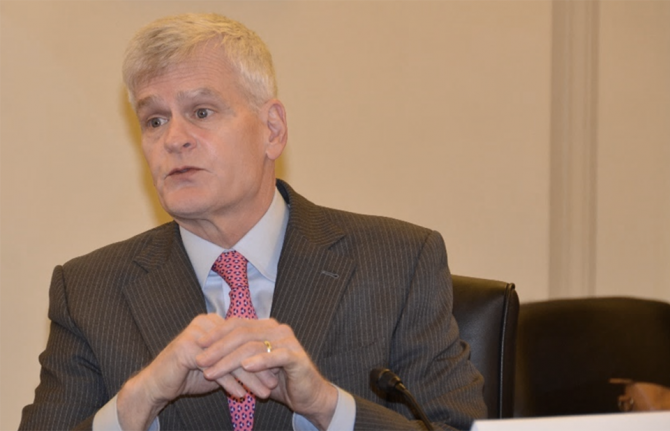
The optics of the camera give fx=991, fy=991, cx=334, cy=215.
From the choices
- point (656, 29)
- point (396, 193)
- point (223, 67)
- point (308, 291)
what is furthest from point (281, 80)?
point (656, 29)

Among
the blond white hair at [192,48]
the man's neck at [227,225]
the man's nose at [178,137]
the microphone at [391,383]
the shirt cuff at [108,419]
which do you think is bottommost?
the shirt cuff at [108,419]

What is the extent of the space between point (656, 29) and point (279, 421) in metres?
2.85

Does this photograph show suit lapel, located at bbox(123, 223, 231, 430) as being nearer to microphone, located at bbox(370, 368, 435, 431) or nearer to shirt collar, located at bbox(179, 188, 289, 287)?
shirt collar, located at bbox(179, 188, 289, 287)

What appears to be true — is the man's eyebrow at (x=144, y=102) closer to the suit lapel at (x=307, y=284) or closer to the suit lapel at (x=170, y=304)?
the suit lapel at (x=170, y=304)

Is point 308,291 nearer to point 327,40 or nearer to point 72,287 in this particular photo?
point 72,287

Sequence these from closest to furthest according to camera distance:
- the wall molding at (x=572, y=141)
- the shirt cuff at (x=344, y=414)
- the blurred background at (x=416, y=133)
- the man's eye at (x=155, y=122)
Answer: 1. the shirt cuff at (x=344, y=414)
2. the man's eye at (x=155, y=122)
3. the blurred background at (x=416, y=133)
4. the wall molding at (x=572, y=141)

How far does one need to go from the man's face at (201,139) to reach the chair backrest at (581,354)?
3.08 feet

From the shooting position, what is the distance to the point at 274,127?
9.23 feet

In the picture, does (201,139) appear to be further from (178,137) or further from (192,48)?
(192,48)

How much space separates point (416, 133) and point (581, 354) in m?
1.35

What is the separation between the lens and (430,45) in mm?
3986

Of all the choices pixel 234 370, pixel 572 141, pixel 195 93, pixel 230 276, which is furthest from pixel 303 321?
pixel 572 141

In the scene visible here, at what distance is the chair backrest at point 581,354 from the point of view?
2.87 meters

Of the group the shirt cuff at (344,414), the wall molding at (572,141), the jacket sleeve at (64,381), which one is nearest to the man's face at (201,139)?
the jacket sleeve at (64,381)
